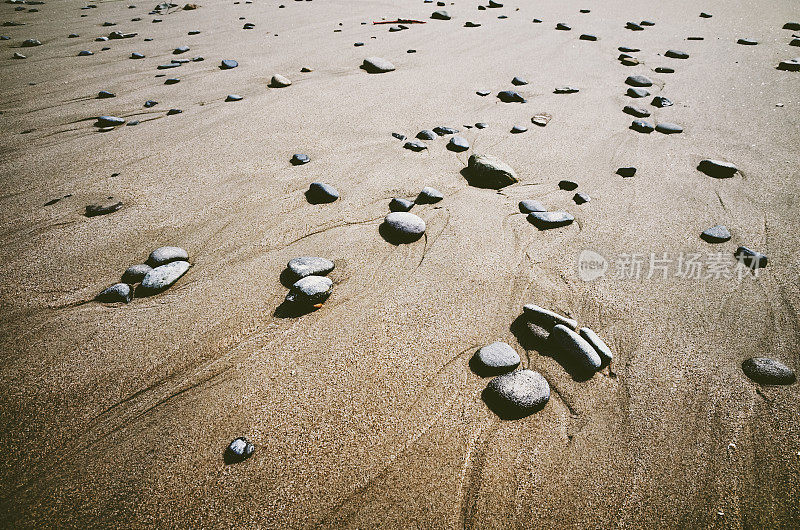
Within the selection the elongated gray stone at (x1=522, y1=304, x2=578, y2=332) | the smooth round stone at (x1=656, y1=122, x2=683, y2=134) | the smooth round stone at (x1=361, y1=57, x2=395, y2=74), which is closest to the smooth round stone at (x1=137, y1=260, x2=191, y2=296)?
the elongated gray stone at (x1=522, y1=304, x2=578, y2=332)

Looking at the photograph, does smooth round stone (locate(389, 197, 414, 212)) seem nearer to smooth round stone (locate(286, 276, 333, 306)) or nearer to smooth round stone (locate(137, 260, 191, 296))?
smooth round stone (locate(286, 276, 333, 306))

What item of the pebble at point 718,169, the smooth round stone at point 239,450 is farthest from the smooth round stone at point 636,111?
the smooth round stone at point 239,450

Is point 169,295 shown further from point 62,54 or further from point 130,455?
point 62,54

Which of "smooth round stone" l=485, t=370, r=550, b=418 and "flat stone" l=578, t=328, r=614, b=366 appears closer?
"smooth round stone" l=485, t=370, r=550, b=418

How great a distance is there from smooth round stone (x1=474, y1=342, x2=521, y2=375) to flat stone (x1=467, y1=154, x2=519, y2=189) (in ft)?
3.70

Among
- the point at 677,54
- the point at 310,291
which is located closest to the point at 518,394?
the point at 310,291

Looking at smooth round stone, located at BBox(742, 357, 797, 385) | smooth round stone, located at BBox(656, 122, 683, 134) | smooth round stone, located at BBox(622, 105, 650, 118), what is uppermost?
smooth round stone, located at BBox(622, 105, 650, 118)

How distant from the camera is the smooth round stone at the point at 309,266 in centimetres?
158

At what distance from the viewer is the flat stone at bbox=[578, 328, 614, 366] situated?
1.32m

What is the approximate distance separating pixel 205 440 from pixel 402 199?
1413mm

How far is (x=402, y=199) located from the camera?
6.68 ft

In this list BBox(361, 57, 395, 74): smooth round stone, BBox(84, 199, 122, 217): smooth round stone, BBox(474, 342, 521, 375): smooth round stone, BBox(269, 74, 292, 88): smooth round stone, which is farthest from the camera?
BBox(361, 57, 395, 74): smooth round stone

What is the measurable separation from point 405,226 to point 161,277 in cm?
108

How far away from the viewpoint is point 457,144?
8.09 ft
